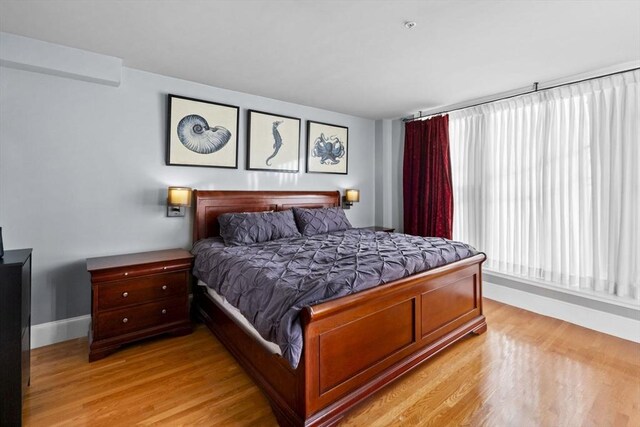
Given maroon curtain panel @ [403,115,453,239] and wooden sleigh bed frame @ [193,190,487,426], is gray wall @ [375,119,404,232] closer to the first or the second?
maroon curtain panel @ [403,115,453,239]

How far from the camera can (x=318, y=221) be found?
11.8 ft

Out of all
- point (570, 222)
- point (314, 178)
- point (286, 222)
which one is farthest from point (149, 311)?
point (570, 222)

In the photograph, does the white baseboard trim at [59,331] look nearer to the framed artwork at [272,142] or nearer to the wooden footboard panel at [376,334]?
the framed artwork at [272,142]

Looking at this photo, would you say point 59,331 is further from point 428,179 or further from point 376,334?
point 428,179

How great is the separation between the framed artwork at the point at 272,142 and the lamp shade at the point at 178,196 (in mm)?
872

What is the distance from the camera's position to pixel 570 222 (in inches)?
121

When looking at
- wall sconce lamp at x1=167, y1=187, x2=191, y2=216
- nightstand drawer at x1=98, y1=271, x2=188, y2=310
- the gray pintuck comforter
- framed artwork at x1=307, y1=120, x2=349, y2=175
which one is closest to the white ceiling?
framed artwork at x1=307, y1=120, x2=349, y2=175

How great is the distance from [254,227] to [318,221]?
2.78ft

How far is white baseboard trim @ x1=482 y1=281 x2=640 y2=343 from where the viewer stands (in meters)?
2.73

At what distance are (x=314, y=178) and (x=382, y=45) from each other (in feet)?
7.00

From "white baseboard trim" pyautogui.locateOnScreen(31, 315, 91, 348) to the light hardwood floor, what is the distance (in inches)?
3.6

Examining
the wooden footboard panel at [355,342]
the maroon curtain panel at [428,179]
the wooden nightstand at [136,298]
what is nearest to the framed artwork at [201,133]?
the wooden nightstand at [136,298]

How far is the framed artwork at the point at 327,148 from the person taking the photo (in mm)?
4195

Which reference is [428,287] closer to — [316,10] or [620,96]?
[316,10]
